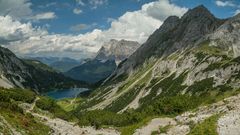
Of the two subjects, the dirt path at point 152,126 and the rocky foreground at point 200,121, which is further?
the dirt path at point 152,126

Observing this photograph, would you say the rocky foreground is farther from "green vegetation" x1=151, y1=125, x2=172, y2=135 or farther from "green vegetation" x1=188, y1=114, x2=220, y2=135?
"green vegetation" x1=188, y1=114, x2=220, y2=135

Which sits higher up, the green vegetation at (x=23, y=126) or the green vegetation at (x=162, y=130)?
the green vegetation at (x=23, y=126)

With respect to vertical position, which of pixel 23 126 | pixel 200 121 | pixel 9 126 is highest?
pixel 23 126

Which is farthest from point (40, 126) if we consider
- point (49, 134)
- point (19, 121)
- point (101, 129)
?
point (101, 129)

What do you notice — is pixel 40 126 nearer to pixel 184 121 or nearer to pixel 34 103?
pixel 184 121

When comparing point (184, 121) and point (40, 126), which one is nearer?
point (184, 121)

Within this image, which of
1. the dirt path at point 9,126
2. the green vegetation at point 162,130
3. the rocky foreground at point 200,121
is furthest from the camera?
the dirt path at point 9,126

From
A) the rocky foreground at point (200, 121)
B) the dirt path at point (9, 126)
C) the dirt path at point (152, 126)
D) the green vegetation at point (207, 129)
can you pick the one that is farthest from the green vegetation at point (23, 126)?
the green vegetation at point (207, 129)

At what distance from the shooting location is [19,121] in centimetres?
7994

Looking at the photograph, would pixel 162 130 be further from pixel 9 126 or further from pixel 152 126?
pixel 9 126

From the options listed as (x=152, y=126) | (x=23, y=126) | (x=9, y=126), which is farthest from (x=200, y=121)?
(x=23, y=126)

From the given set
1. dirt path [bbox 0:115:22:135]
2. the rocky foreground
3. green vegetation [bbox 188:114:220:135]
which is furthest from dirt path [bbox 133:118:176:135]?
dirt path [bbox 0:115:22:135]

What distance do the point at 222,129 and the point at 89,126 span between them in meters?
73.3

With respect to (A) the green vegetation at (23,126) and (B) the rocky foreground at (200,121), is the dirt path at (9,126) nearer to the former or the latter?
(A) the green vegetation at (23,126)
